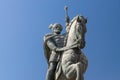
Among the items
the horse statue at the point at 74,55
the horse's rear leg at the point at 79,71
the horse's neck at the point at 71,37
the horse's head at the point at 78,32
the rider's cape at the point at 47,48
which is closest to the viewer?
the horse's rear leg at the point at 79,71

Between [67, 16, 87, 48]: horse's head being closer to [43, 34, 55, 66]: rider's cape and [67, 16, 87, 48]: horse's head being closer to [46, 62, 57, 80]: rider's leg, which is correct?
[46, 62, 57, 80]: rider's leg

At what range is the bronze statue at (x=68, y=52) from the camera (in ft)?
51.4

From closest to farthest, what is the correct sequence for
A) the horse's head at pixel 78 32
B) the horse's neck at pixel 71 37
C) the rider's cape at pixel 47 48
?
the horse's head at pixel 78 32 < the horse's neck at pixel 71 37 < the rider's cape at pixel 47 48

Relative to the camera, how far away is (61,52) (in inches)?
667

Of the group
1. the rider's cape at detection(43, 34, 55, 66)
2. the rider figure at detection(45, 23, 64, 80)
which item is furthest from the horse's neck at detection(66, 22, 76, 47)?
the rider's cape at detection(43, 34, 55, 66)

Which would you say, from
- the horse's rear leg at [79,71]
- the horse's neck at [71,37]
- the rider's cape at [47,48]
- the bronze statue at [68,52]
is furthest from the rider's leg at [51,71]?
the horse's rear leg at [79,71]

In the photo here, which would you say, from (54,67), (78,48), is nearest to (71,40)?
(78,48)

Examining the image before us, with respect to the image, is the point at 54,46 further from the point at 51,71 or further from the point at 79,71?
the point at 79,71

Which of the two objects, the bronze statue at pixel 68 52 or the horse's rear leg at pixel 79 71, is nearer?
the horse's rear leg at pixel 79 71

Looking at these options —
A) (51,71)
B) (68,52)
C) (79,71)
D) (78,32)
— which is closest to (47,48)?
(51,71)

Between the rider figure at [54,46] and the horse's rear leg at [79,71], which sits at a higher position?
the rider figure at [54,46]

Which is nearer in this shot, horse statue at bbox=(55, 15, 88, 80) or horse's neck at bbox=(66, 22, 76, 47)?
horse statue at bbox=(55, 15, 88, 80)

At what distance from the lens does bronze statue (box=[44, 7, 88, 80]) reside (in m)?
15.7

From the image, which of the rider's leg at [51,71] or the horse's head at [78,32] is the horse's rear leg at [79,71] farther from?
the rider's leg at [51,71]
